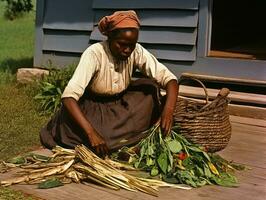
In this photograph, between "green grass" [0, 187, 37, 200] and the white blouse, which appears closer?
"green grass" [0, 187, 37, 200]

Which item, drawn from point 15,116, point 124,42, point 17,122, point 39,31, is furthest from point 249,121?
point 39,31

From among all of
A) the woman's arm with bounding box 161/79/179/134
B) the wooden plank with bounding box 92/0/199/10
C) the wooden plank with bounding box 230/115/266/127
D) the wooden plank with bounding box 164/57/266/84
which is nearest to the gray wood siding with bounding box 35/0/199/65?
the wooden plank with bounding box 92/0/199/10

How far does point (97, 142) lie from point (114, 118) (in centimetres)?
52

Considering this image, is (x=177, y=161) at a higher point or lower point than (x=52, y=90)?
lower

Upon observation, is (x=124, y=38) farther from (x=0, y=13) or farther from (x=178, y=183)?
(x=0, y=13)

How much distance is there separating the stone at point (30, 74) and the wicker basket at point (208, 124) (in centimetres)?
355

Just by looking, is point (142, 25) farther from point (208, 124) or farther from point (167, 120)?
point (167, 120)

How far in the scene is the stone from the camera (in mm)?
7539

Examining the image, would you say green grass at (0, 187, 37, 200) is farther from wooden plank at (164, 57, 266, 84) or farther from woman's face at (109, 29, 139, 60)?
wooden plank at (164, 57, 266, 84)

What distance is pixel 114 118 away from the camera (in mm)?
4223

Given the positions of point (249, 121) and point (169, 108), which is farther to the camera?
point (249, 121)

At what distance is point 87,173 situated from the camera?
365 cm

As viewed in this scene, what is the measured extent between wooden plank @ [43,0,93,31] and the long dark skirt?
3.01m

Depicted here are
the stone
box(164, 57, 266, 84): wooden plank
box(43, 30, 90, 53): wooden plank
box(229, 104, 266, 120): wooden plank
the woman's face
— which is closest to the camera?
the woman's face
